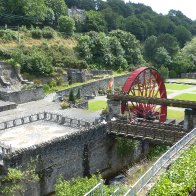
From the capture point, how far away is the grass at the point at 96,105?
37.2 metres

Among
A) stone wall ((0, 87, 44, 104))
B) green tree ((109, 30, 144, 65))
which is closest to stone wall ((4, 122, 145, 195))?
stone wall ((0, 87, 44, 104))

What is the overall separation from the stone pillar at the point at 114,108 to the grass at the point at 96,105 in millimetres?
7981

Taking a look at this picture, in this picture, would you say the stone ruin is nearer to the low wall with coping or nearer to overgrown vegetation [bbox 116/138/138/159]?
the low wall with coping

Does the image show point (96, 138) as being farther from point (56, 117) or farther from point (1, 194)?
point (1, 194)

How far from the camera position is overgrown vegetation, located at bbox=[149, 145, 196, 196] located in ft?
40.4

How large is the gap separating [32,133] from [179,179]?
14.4m

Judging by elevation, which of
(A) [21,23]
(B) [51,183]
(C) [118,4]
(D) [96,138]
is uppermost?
(C) [118,4]

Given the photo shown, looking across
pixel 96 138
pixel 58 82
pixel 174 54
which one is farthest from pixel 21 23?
pixel 96 138

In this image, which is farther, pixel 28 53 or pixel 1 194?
pixel 28 53

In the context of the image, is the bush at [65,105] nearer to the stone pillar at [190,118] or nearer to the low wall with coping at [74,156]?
the low wall with coping at [74,156]

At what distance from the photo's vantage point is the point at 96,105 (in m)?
38.8

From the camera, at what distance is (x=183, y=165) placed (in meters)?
14.3

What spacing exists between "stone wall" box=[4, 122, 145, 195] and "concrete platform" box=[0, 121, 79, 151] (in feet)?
4.74

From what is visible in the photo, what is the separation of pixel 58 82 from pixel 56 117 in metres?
15.6
